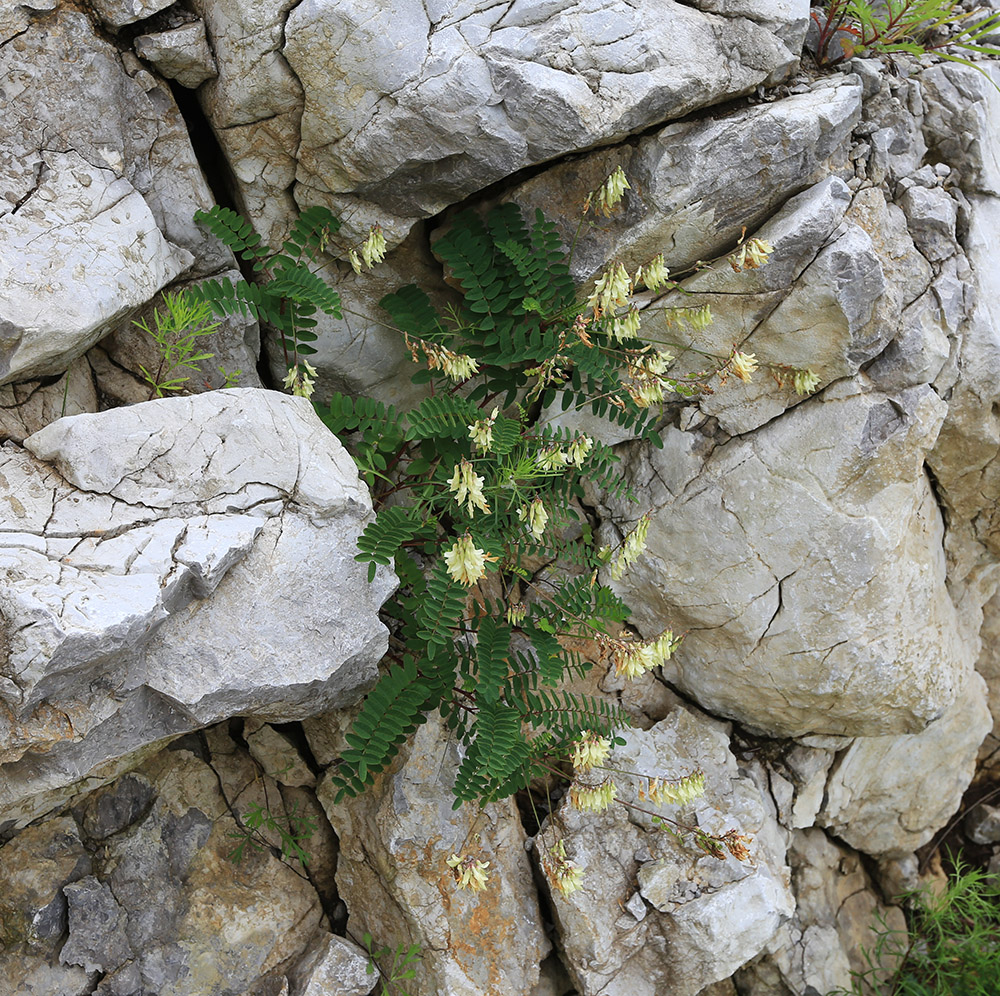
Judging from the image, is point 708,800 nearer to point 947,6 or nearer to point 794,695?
point 794,695

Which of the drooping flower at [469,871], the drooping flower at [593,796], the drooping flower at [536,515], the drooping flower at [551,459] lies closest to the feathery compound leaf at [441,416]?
the drooping flower at [551,459]

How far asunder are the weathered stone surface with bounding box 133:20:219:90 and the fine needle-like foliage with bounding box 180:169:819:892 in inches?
23.8

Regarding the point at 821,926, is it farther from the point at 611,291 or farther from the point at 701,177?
the point at 701,177

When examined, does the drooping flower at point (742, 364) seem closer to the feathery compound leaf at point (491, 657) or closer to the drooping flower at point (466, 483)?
the drooping flower at point (466, 483)

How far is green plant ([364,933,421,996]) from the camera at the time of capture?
12.4 feet

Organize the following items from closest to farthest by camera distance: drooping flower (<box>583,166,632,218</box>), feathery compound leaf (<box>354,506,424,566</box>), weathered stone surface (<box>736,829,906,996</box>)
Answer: feathery compound leaf (<box>354,506,424,566</box>) → drooping flower (<box>583,166,632,218</box>) → weathered stone surface (<box>736,829,906,996</box>)

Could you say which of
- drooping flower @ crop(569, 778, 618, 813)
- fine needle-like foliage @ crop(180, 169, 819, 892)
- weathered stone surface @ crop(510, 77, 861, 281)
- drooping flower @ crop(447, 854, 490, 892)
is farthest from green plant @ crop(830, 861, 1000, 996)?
weathered stone surface @ crop(510, 77, 861, 281)

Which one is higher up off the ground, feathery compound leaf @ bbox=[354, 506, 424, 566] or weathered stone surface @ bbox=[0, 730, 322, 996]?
feathery compound leaf @ bbox=[354, 506, 424, 566]

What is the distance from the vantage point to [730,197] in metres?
3.65

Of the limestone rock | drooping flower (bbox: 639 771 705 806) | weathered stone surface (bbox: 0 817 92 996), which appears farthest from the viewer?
drooping flower (bbox: 639 771 705 806)

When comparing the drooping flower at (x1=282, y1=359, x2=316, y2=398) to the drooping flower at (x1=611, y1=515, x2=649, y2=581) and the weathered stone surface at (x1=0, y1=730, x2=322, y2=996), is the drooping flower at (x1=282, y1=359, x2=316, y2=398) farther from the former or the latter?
the weathered stone surface at (x1=0, y1=730, x2=322, y2=996)

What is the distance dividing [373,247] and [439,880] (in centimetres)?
283

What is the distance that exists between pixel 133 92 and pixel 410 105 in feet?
3.87

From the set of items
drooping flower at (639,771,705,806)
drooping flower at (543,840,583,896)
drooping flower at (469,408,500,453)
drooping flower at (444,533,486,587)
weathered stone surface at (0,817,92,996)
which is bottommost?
drooping flower at (543,840,583,896)
